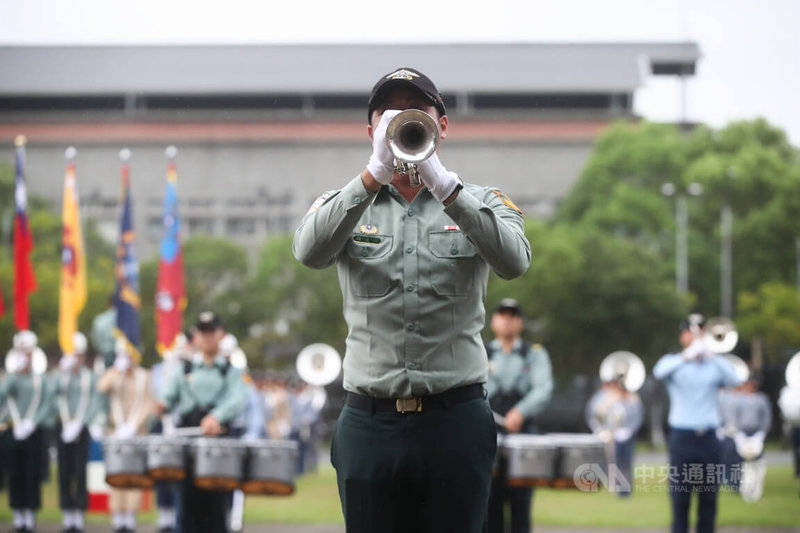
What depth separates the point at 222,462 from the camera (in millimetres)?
9141

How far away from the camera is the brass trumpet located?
342 centimetres

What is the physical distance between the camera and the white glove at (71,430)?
609 inches

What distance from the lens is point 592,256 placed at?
4003cm

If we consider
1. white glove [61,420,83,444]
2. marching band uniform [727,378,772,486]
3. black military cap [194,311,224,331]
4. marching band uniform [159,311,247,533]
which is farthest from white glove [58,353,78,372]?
marching band uniform [727,378,772,486]

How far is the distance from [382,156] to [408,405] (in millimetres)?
759

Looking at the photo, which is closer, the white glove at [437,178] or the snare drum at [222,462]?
the white glove at [437,178]

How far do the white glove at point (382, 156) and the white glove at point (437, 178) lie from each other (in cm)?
9

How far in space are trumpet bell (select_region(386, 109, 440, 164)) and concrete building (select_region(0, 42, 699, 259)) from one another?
50.7 metres

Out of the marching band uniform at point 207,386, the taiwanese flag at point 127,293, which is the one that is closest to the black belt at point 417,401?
the marching band uniform at point 207,386

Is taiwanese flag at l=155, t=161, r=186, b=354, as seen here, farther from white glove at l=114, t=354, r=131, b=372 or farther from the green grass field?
the green grass field

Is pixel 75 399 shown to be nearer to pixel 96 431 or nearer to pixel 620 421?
pixel 96 431

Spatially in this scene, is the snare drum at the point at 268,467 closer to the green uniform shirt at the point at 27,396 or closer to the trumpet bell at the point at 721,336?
the trumpet bell at the point at 721,336

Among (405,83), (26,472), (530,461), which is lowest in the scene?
(26,472)

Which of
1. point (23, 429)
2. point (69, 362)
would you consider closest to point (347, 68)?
point (69, 362)
